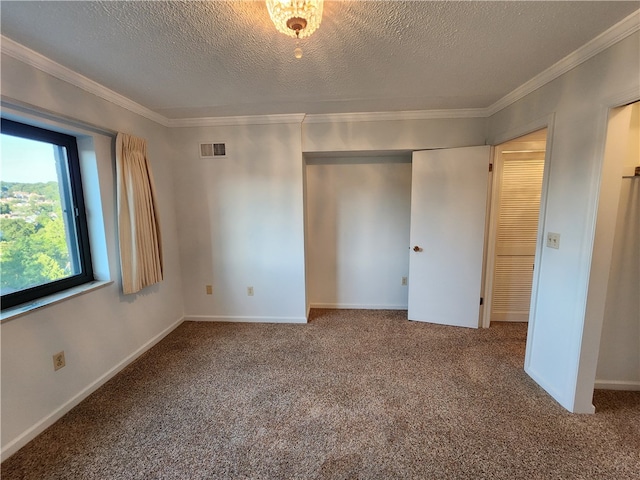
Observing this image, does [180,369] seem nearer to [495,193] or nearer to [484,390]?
[484,390]

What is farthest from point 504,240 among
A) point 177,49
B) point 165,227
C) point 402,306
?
point 165,227

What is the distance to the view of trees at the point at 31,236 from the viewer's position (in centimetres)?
159

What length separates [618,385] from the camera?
6.26ft

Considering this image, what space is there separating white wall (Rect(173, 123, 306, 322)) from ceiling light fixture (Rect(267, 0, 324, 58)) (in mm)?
1584

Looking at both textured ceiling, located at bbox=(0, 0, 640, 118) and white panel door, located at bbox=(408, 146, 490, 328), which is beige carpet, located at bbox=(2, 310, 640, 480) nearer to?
white panel door, located at bbox=(408, 146, 490, 328)

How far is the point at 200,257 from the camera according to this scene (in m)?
3.04

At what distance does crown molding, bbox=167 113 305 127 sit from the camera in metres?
2.72

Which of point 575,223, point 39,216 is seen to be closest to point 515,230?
point 575,223

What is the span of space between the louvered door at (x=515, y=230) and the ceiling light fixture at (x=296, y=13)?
7.65 ft

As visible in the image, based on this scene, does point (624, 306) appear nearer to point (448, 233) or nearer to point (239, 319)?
point (448, 233)

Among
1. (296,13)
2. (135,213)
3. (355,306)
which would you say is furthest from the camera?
(355,306)

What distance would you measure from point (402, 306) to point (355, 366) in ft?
4.57

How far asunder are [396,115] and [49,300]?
3.16m

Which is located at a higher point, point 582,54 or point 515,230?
point 582,54
